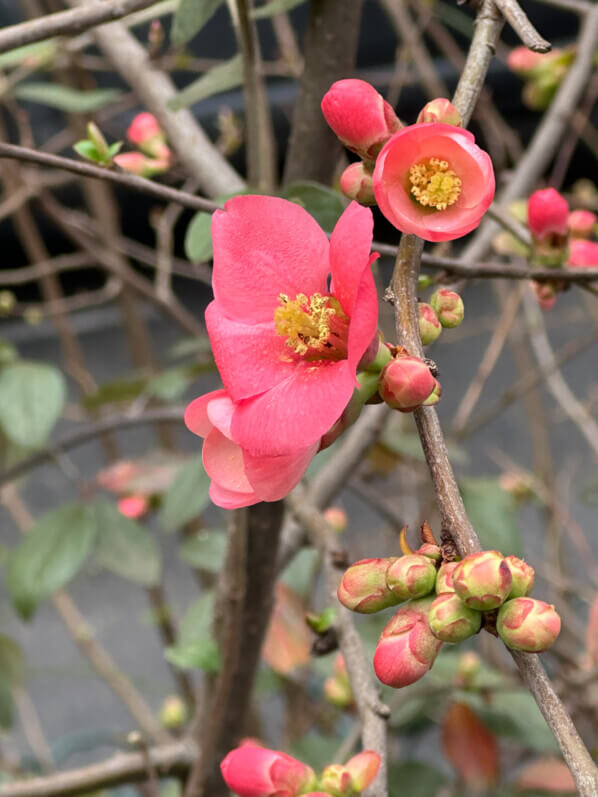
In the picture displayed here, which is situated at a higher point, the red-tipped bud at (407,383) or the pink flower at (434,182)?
the pink flower at (434,182)

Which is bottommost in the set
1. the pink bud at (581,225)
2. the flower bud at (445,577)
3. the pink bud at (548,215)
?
the pink bud at (581,225)

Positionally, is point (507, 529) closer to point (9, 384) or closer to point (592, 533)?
point (9, 384)

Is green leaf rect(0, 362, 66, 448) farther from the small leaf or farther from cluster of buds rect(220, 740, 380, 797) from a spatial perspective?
cluster of buds rect(220, 740, 380, 797)

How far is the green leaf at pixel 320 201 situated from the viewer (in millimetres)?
398

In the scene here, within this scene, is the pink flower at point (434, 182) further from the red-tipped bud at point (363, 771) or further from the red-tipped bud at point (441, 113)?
the red-tipped bud at point (363, 771)

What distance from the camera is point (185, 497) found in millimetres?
780

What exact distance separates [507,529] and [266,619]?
36 centimetres

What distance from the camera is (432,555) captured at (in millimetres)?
243

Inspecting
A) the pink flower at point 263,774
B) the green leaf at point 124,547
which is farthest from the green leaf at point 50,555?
the pink flower at point 263,774

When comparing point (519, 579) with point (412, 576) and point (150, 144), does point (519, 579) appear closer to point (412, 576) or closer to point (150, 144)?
point (412, 576)

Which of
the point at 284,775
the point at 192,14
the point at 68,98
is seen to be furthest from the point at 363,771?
the point at 68,98

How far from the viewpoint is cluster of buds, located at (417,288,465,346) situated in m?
0.26

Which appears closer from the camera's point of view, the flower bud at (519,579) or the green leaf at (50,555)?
the flower bud at (519,579)

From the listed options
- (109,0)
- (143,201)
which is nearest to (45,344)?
(143,201)
